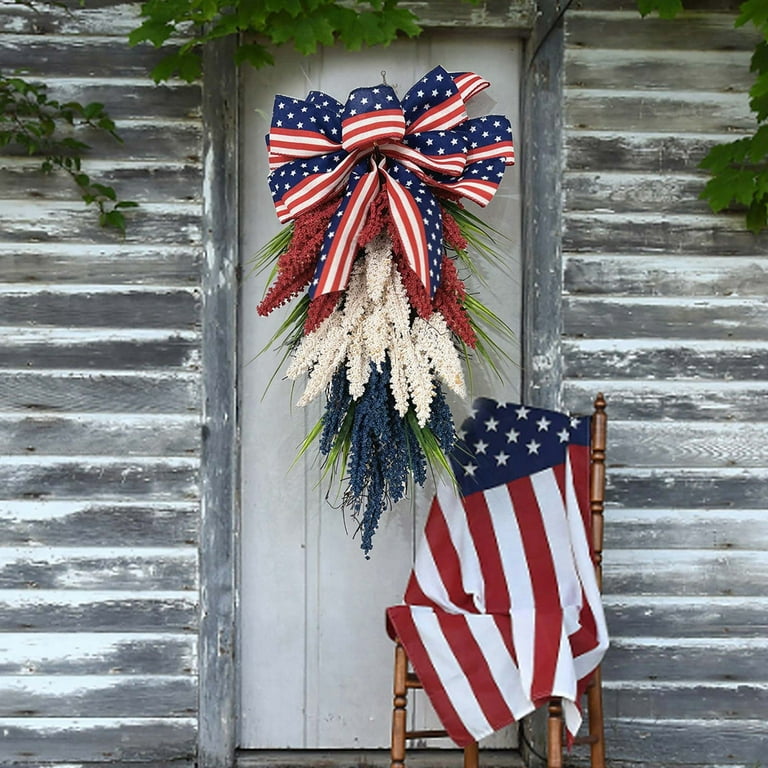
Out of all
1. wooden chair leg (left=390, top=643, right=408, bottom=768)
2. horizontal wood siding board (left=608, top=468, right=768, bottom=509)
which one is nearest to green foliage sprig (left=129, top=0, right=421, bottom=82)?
horizontal wood siding board (left=608, top=468, right=768, bottom=509)

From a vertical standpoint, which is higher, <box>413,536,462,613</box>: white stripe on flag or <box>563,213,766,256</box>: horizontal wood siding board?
<box>563,213,766,256</box>: horizontal wood siding board

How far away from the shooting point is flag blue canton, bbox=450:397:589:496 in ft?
7.64

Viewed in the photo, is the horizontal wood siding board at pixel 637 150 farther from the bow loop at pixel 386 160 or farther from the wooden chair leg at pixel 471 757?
the wooden chair leg at pixel 471 757

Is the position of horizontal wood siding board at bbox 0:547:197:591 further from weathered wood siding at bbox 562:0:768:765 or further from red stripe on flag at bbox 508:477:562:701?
weathered wood siding at bbox 562:0:768:765

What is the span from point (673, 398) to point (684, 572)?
475 mm

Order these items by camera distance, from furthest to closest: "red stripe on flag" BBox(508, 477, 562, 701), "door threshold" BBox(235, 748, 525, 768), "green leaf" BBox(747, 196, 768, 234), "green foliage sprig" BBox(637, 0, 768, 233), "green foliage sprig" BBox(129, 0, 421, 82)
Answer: "door threshold" BBox(235, 748, 525, 768)
"green leaf" BBox(747, 196, 768, 234)
"green foliage sprig" BBox(637, 0, 768, 233)
"green foliage sprig" BBox(129, 0, 421, 82)
"red stripe on flag" BBox(508, 477, 562, 701)

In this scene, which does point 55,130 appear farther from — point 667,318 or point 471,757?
point 471,757

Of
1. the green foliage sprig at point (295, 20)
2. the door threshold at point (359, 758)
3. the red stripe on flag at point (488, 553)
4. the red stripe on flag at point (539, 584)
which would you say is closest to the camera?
the red stripe on flag at point (539, 584)

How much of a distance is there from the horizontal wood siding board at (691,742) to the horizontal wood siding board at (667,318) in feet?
3.43

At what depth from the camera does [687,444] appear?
2.61m

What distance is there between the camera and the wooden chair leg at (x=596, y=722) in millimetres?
2342

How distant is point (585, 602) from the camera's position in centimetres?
226

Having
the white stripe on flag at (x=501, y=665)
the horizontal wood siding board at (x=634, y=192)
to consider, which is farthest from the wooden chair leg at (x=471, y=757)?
the horizontal wood siding board at (x=634, y=192)

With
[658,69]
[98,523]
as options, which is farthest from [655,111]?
[98,523]
